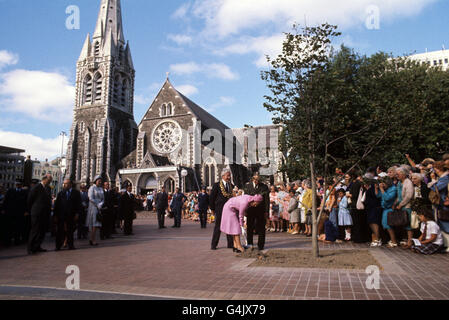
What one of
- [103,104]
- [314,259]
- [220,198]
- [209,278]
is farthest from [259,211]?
[103,104]

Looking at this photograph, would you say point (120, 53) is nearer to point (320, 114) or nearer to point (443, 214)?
point (320, 114)

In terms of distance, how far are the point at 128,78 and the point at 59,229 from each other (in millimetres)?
45784

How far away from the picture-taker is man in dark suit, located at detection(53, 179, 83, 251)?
8398 millimetres

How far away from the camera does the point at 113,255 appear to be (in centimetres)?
730

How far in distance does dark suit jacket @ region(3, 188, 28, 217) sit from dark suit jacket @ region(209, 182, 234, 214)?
247 inches

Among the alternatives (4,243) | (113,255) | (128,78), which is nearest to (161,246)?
(113,255)

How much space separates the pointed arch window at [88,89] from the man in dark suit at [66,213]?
42.5 metres

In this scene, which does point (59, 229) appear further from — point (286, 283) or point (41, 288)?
point (286, 283)

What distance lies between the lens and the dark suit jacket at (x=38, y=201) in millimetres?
7884

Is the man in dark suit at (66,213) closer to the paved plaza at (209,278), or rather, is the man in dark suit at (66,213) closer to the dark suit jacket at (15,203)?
the paved plaza at (209,278)

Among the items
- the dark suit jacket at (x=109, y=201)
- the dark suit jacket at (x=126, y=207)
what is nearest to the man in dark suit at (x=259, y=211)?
the dark suit jacket at (x=109, y=201)

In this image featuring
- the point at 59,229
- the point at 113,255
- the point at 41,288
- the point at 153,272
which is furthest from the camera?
the point at 59,229

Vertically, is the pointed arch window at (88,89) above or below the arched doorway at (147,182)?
above

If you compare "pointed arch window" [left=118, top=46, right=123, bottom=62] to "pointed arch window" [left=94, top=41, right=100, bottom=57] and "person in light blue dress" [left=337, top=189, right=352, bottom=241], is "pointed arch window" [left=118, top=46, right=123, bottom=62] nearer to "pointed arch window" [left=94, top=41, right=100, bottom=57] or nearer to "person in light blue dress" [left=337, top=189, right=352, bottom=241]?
"pointed arch window" [left=94, top=41, right=100, bottom=57]
